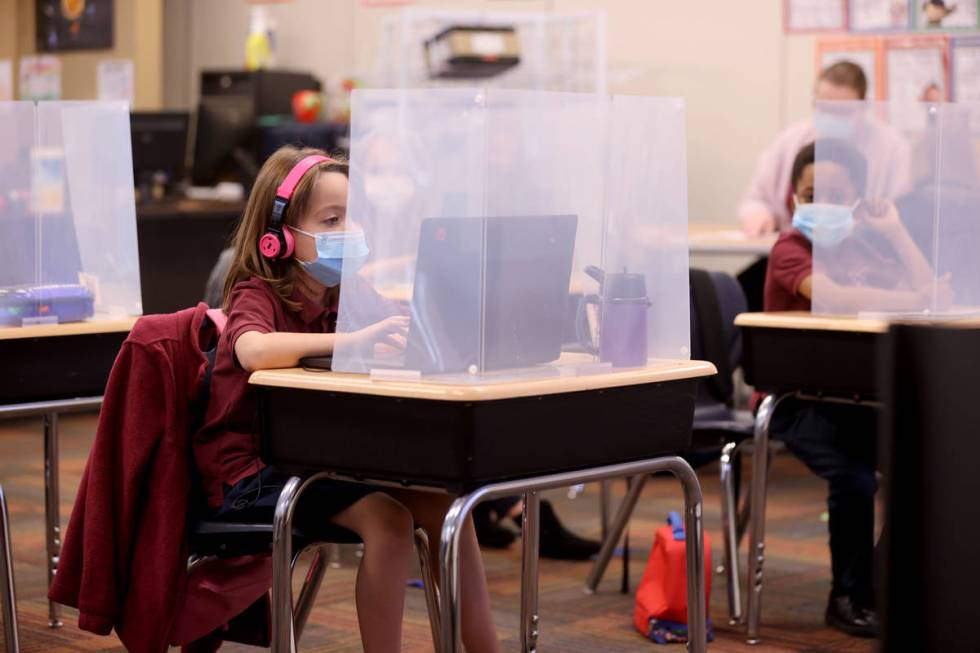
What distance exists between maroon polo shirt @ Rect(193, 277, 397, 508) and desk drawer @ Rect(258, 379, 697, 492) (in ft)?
0.42

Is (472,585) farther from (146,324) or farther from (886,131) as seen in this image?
(886,131)

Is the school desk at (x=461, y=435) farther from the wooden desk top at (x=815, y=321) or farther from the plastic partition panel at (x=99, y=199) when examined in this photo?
the plastic partition panel at (x=99, y=199)

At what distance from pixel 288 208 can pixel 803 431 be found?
1.48 meters

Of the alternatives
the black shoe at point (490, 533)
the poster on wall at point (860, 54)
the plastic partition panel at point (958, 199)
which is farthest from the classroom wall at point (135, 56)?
the plastic partition panel at point (958, 199)

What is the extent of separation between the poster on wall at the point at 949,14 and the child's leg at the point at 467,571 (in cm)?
427

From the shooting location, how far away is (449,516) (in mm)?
2000

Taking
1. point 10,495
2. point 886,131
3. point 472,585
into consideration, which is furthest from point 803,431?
point 10,495

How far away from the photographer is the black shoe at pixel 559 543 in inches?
159

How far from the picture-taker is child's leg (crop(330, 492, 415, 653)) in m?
2.27

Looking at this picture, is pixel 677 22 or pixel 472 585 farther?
pixel 677 22

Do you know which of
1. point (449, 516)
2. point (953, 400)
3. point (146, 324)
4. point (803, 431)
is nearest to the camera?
point (953, 400)

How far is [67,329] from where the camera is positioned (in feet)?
9.34

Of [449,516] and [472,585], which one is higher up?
[449,516]

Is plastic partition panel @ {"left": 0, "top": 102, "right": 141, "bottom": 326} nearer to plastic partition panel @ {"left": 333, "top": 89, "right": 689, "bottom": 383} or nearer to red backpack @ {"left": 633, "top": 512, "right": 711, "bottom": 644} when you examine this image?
plastic partition panel @ {"left": 333, "top": 89, "right": 689, "bottom": 383}
